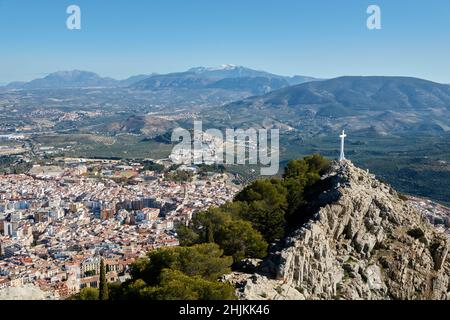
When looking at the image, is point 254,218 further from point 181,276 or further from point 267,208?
point 181,276

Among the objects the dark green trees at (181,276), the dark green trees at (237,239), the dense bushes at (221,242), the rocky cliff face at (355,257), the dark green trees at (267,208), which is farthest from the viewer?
the dark green trees at (267,208)

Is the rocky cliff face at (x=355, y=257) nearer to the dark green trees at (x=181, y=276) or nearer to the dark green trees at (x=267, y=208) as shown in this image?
the dark green trees at (x=181, y=276)

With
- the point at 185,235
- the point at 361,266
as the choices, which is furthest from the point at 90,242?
the point at 361,266

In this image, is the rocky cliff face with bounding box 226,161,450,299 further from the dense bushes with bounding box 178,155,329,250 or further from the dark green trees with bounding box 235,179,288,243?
the dense bushes with bounding box 178,155,329,250

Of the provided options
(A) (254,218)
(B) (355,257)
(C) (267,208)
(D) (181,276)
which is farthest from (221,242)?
(D) (181,276)

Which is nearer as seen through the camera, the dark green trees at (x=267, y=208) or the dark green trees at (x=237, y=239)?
the dark green trees at (x=237, y=239)

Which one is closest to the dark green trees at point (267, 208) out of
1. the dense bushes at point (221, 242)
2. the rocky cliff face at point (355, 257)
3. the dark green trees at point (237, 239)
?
the dense bushes at point (221, 242)

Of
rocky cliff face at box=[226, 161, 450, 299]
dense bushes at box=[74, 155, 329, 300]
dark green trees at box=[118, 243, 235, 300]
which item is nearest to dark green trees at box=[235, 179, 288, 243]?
dense bushes at box=[74, 155, 329, 300]

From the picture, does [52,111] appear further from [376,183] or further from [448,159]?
[376,183]
